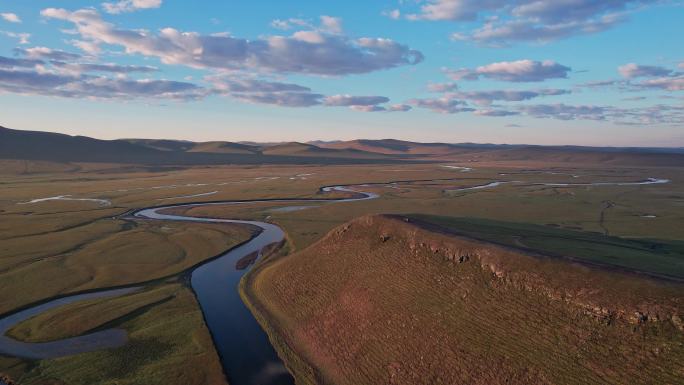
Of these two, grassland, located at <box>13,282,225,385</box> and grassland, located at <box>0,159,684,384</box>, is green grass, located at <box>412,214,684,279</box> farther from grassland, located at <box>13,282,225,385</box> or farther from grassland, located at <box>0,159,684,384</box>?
grassland, located at <box>13,282,225,385</box>

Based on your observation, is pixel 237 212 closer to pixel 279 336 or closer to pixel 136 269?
pixel 136 269

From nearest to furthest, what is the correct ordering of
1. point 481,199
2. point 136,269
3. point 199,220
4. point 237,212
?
point 136,269
point 199,220
point 237,212
point 481,199

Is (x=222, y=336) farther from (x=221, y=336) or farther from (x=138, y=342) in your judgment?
(x=138, y=342)

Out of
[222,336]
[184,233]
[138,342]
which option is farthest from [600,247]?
[184,233]

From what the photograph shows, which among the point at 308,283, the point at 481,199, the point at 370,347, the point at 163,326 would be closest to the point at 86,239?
the point at 163,326

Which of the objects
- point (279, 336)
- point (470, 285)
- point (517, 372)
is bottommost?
point (279, 336)

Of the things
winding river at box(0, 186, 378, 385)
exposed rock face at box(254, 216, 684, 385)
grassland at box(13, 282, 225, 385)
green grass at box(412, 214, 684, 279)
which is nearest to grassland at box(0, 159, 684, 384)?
grassland at box(13, 282, 225, 385)

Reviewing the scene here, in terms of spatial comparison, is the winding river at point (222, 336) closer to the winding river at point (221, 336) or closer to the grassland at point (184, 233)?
the winding river at point (221, 336)
